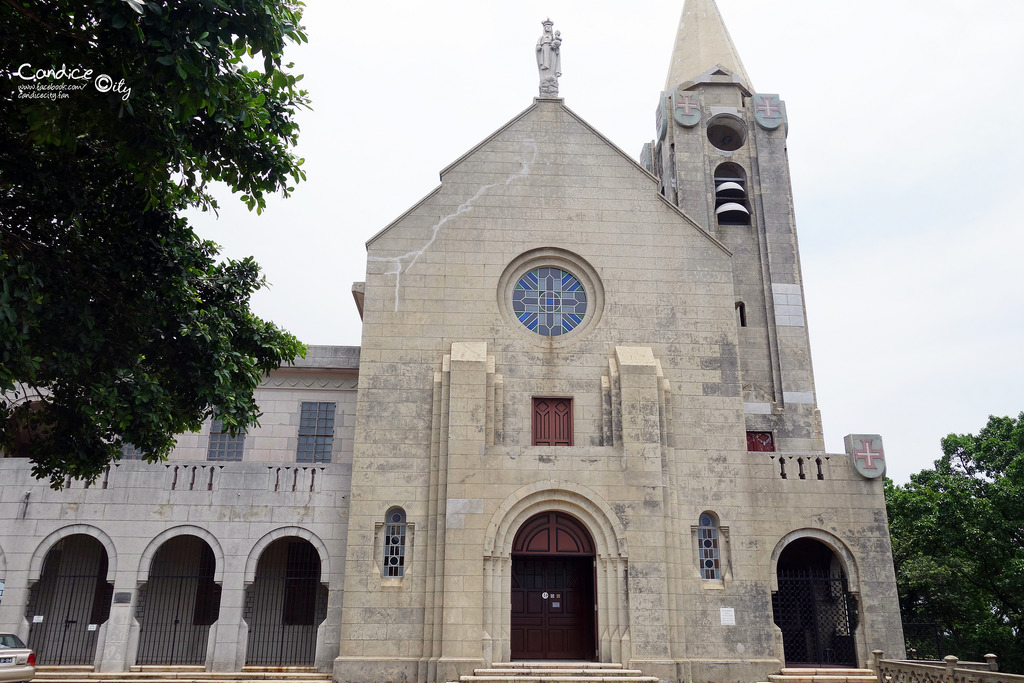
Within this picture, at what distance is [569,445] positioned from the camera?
66.7 feet

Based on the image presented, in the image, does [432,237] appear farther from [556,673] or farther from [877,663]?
[877,663]

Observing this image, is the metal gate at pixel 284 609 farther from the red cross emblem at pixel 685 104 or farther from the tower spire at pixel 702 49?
the tower spire at pixel 702 49

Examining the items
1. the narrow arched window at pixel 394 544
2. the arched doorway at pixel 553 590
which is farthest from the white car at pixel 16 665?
the arched doorway at pixel 553 590

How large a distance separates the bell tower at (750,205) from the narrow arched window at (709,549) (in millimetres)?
4764

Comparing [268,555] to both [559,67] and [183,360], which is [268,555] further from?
[559,67]

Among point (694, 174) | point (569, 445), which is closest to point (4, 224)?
point (569, 445)

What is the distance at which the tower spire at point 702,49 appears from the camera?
95.5ft

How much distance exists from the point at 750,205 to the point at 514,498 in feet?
45.8

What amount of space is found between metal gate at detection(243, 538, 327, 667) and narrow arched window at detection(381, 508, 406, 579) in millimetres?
3349

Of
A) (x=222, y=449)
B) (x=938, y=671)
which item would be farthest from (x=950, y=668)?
(x=222, y=449)

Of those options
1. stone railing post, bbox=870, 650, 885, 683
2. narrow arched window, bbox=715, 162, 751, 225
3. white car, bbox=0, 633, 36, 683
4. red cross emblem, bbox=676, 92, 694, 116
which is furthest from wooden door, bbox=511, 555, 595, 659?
red cross emblem, bbox=676, 92, 694, 116

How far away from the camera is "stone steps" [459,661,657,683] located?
17188mm

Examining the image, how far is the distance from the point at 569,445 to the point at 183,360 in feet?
34.4

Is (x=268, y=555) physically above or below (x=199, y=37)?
below
